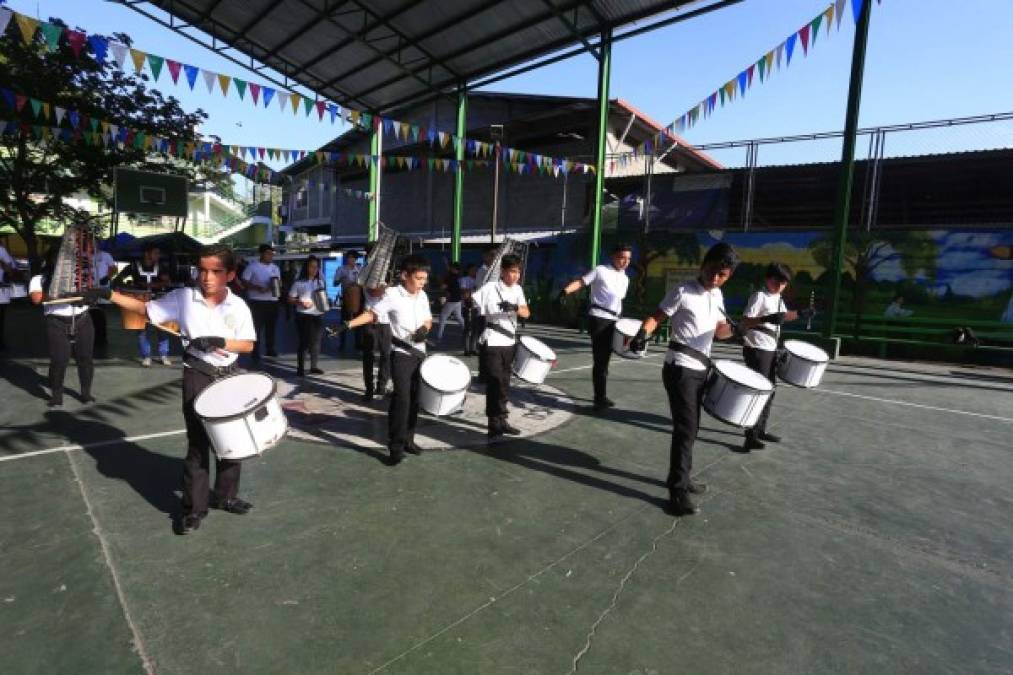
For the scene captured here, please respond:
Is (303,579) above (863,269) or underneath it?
underneath

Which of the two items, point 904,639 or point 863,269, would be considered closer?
point 904,639

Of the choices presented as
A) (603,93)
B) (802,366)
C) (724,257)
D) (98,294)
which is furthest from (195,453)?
(603,93)

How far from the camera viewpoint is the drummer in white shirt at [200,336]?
334cm

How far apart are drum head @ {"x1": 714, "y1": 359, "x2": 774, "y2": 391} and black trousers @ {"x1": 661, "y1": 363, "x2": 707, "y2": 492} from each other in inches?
13.6

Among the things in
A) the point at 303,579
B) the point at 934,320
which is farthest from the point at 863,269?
the point at 303,579

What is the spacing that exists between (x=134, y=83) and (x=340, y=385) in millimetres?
14698

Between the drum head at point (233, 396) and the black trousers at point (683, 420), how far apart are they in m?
2.67

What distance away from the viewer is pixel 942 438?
229 inches

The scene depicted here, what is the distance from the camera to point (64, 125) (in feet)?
48.6

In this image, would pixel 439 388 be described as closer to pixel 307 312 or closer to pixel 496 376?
pixel 496 376

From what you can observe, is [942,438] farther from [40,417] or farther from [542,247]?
[542,247]

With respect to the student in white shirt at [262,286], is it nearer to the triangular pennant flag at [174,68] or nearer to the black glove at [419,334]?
the triangular pennant flag at [174,68]

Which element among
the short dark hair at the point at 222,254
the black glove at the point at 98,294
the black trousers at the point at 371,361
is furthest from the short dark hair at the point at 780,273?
the black glove at the point at 98,294

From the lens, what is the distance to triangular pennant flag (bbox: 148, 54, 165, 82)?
859cm
